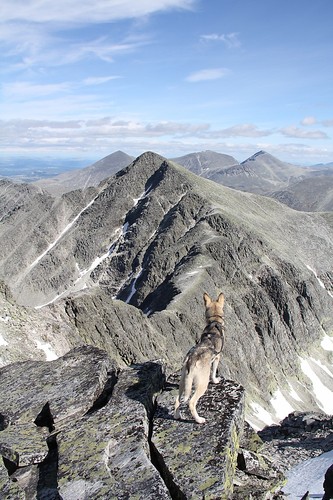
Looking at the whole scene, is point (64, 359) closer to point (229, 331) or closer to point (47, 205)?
point (229, 331)

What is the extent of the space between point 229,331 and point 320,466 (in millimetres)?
85011

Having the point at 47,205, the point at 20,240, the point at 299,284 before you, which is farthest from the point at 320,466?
the point at 47,205

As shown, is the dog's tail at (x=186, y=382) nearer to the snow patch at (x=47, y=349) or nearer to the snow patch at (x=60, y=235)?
the snow patch at (x=47, y=349)

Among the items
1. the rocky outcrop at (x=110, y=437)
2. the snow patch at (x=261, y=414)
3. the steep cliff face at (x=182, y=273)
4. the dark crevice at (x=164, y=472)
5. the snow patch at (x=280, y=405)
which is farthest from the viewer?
the snow patch at (x=280, y=405)

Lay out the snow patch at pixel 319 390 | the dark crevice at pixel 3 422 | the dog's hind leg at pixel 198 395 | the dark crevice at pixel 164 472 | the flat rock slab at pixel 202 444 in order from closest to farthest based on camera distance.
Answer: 1. the dark crevice at pixel 164 472
2. the flat rock slab at pixel 202 444
3. the dog's hind leg at pixel 198 395
4. the dark crevice at pixel 3 422
5. the snow patch at pixel 319 390

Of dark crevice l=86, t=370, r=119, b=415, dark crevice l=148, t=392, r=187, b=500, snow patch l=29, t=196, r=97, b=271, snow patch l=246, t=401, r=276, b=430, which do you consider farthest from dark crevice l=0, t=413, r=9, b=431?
snow patch l=29, t=196, r=97, b=271

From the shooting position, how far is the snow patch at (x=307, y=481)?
13.8 meters

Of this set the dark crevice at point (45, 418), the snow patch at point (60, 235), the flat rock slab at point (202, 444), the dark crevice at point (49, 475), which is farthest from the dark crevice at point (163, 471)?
the snow patch at point (60, 235)

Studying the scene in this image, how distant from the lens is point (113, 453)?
35.8ft

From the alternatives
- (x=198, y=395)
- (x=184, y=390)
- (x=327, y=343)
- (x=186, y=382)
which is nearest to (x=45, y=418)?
(x=184, y=390)

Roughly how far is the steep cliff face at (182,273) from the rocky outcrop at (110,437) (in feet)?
80.4

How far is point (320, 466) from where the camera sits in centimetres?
1934

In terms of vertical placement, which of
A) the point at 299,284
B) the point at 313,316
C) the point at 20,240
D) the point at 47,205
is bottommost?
the point at 313,316

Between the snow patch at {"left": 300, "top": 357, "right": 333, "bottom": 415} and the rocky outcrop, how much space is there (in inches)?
4117
